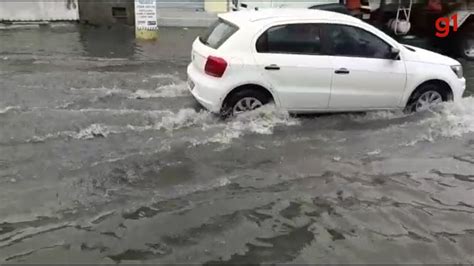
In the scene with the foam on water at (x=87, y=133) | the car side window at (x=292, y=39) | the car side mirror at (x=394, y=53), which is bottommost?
the foam on water at (x=87, y=133)

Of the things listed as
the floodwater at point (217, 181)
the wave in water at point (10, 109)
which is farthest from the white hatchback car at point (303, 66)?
the wave in water at point (10, 109)

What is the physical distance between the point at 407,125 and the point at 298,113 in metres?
1.58

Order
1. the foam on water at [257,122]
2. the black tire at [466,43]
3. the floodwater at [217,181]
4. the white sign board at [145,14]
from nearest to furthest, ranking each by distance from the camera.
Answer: the floodwater at [217,181] < the foam on water at [257,122] < the black tire at [466,43] < the white sign board at [145,14]

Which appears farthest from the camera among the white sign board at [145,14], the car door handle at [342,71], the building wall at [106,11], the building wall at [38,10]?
the building wall at [106,11]

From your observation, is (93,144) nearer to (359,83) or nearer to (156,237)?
(156,237)

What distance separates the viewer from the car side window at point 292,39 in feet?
26.4

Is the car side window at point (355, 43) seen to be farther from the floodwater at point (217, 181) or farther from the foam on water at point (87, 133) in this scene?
the foam on water at point (87, 133)

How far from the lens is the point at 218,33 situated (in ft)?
27.3

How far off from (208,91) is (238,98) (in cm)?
43

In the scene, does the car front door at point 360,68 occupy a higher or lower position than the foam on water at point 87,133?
higher

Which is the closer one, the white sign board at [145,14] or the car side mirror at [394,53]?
the car side mirror at [394,53]

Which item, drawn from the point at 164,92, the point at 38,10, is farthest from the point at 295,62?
the point at 38,10

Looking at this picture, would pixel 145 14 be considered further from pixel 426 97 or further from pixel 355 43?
pixel 426 97

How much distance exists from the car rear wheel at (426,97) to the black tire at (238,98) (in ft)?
7.45
